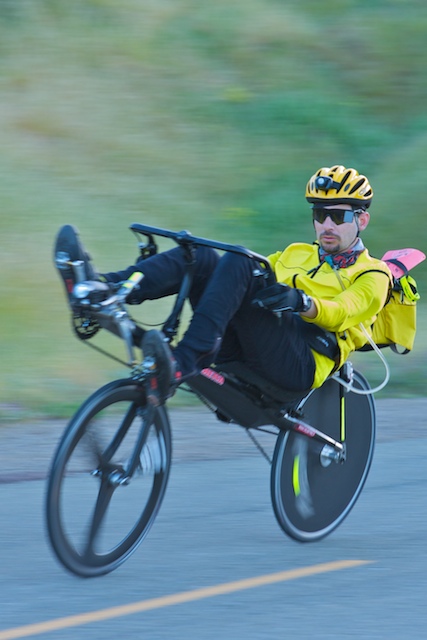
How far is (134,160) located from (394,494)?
9.49 m

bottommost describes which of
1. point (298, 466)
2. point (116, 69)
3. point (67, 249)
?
point (298, 466)

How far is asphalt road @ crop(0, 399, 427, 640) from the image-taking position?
4.22 metres

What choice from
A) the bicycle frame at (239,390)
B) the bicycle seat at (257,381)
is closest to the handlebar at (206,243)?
the bicycle frame at (239,390)

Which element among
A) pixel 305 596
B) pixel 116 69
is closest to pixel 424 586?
pixel 305 596

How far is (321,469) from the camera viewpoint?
5625 mm

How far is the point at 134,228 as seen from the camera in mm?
4969

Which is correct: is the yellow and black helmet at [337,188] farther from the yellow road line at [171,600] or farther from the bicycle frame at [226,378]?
the yellow road line at [171,600]

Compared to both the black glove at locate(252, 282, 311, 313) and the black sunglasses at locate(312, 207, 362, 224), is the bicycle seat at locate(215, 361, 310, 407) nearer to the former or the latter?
the black glove at locate(252, 282, 311, 313)

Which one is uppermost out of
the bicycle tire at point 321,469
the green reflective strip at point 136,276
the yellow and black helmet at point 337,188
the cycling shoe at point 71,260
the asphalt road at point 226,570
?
the yellow and black helmet at point 337,188

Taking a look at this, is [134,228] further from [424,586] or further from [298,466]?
[424,586]

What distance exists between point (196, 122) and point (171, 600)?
1239cm

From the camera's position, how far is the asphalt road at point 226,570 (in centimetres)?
422

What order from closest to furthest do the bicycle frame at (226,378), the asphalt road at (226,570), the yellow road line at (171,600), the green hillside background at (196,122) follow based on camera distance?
the yellow road line at (171,600) < the asphalt road at (226,570) < the bicycle frame at (226,378) < the green hillside background at (196,122)

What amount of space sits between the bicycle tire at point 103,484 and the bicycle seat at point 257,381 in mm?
483
